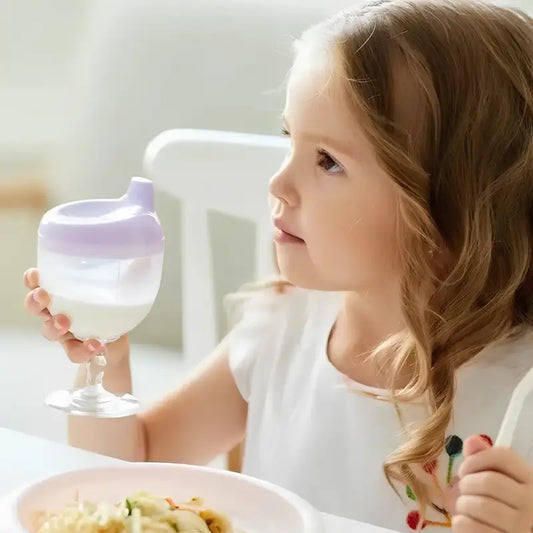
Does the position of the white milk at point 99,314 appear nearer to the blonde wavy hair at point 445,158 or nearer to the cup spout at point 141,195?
the cup spout at point 141,195

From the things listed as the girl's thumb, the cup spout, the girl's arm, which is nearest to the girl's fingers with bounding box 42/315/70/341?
the cup spout

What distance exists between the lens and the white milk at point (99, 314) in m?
0.87

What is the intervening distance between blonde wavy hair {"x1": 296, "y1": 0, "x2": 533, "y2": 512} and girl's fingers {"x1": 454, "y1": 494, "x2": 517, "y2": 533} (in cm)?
27

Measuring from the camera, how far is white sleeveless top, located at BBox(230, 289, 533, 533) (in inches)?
42.3

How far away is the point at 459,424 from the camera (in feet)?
3.53

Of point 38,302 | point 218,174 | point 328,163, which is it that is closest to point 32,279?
point 38,302

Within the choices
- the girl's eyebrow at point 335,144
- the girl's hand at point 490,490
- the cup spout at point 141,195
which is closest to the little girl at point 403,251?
the girl's eyebrow at point 335,144

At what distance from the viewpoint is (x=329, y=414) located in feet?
3.78

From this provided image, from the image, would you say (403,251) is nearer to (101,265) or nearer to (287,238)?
Result: (287,238)

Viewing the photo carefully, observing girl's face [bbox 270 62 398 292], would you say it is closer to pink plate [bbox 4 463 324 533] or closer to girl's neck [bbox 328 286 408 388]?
girl's neck [bbox 328 286 408 388]

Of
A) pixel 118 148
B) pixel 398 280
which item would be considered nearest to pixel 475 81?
pixel 398 280

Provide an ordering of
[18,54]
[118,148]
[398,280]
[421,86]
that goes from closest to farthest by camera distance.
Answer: [421,86], [398,280], [118,148], [18,54]

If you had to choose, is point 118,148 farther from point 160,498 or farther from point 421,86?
point 160,498

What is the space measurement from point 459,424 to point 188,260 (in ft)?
1.60
